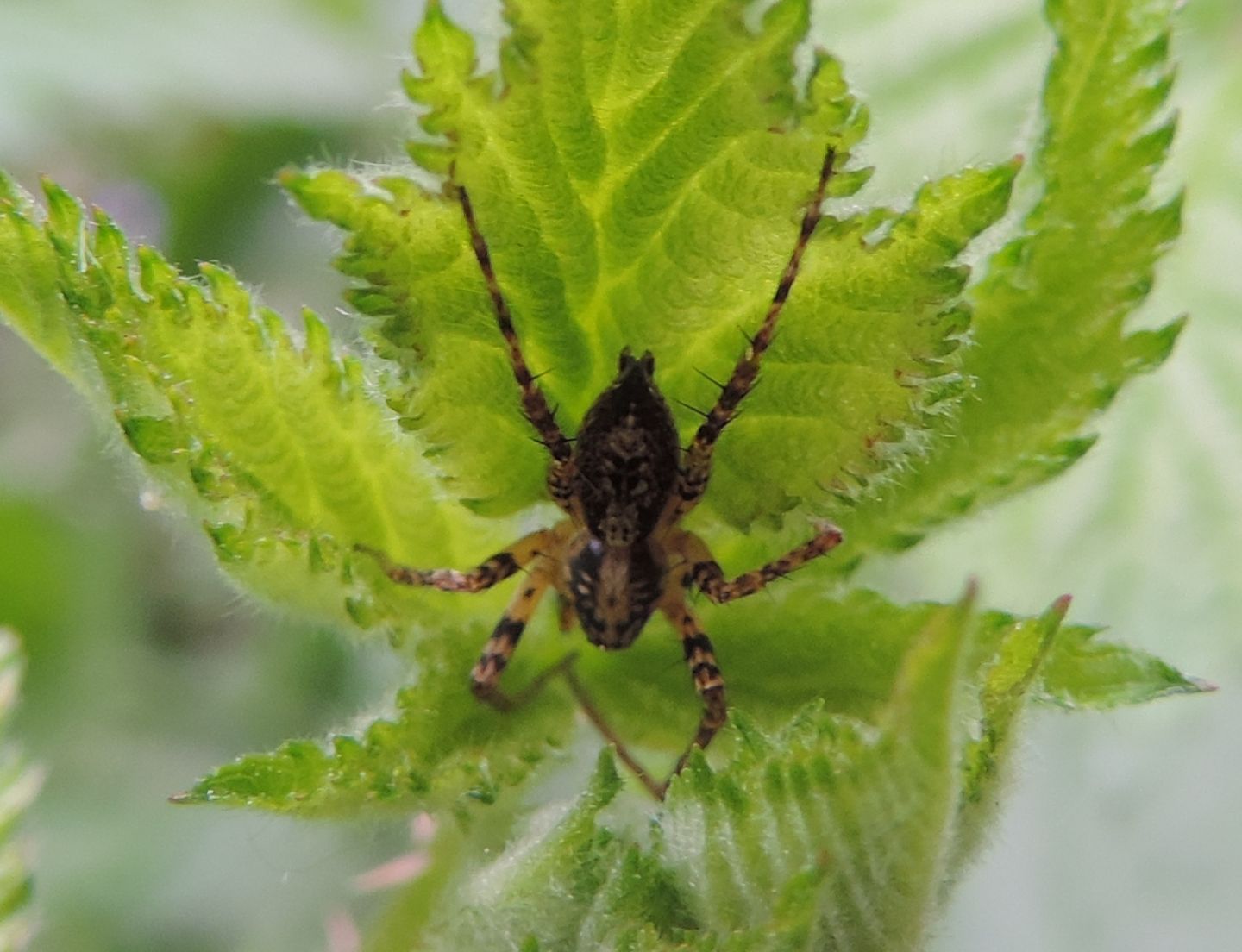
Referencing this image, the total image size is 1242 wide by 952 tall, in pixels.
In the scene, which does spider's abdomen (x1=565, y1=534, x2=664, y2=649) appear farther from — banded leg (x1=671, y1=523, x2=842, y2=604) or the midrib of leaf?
the midrib of leaf

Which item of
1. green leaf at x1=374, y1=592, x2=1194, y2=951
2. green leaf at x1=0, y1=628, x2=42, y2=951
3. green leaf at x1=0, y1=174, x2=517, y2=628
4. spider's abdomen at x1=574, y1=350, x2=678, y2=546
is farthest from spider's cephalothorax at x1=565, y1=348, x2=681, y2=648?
green leaf at x1=0, y1=628, x2=42, y2=951

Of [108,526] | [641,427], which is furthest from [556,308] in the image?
[108,526]

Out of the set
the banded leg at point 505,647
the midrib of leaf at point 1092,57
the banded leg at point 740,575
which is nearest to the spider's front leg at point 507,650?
the banded leg at point 505,647

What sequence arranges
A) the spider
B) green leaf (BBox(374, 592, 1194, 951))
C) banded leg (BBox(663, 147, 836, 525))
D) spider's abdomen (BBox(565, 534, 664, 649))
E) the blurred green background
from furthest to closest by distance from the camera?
the blurred green background, spider's abdomen (BBox(565, 534, 664, 649)), the spider, banded leg (BBox(663, 147, 836, 525)), green leaf (BBox(374, 592, 1194, 951))

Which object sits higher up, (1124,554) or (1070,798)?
(1124,554)

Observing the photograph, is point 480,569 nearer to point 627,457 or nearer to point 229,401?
point 627,457

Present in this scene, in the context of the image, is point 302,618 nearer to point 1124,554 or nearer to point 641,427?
point 641,427

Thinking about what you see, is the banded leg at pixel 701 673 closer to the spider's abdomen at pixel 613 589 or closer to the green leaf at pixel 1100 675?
the spider's abdomen at pixel 613 589
